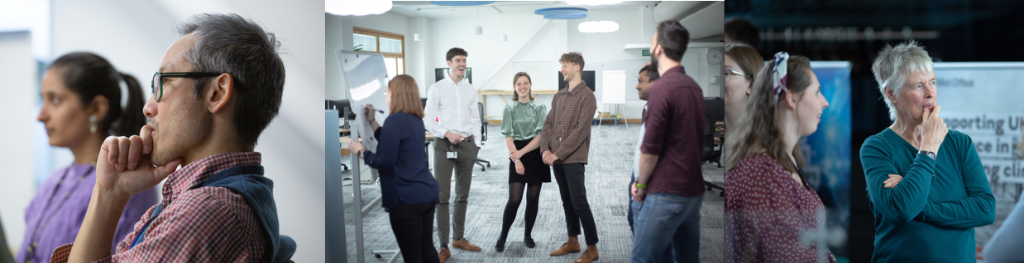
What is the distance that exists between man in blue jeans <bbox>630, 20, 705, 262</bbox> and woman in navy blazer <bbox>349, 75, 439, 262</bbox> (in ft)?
2.86

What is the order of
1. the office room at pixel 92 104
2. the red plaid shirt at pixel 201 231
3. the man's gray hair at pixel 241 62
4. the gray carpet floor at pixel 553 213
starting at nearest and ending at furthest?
the red plaid shirt at pixel 201 231 → the man's gray hair at pixel 241 62 → the gray carpet floor at pixel 553 213 → the office room at pixel 92 104

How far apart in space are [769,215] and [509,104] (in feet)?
3.84

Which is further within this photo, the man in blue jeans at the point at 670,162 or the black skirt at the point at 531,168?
the black skirt at the point at 531,168

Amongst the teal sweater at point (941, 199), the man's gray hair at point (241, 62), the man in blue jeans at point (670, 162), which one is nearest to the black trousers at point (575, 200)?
the man in blue jeans at point (670, 162)

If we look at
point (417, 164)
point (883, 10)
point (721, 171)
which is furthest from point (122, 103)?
point (883, 10)

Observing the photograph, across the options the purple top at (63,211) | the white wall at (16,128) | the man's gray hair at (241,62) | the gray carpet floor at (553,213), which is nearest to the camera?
the man's gray hair at (241,62)

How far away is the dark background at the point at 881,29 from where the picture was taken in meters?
2.20

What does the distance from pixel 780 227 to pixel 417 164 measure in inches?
60.5

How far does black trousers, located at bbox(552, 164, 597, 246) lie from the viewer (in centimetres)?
214

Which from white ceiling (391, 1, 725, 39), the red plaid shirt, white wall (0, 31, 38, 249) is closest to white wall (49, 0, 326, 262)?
white wall (0, 31, 38, 249)

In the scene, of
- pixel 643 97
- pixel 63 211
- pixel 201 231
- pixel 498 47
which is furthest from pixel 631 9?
pixel 63 211

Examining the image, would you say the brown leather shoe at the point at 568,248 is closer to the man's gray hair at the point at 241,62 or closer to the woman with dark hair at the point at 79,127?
the man's gray hair at the point at 241,62

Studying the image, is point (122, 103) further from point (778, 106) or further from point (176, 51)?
point (778, 106)

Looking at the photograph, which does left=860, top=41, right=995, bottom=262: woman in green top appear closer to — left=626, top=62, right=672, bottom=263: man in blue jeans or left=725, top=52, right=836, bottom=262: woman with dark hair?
left=725, top=52, right=836, bottom=262: woman with dark hair
